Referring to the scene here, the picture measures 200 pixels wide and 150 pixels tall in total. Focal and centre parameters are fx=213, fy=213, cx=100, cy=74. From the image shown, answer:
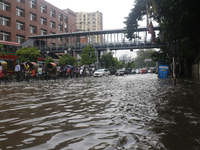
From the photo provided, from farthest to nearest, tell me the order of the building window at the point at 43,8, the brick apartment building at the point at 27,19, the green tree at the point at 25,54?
the building window at the point at 43,8 < the brick apartment building at the point at 27,19 < the green tree at the point at 25,54

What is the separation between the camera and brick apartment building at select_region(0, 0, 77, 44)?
Answer: 1877 inches

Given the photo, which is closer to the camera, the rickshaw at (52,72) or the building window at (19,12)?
the rickshaw at (52,72)

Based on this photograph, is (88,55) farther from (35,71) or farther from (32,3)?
(35,71)

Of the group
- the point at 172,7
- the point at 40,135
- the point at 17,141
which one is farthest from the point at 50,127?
the point at 172,7

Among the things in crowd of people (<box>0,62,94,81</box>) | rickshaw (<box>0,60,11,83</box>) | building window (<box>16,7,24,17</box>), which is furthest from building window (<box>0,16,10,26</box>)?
rickshaw (<box>0,60,11,83</box>)

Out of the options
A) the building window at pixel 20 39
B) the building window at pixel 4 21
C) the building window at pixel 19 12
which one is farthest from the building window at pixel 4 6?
the building window at pixel 20 39

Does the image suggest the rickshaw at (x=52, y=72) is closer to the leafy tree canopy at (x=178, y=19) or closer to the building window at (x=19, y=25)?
the leafy tree canopy at (x=178, y=19)

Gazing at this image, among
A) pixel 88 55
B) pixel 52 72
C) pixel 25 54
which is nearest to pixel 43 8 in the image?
pixel 88 55

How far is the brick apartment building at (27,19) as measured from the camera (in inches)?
1877

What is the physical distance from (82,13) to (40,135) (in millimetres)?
138709

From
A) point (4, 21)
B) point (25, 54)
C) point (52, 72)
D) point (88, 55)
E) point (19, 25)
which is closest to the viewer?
point (52, 72)

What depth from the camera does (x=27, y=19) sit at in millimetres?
53938

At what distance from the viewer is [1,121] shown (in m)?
4.18

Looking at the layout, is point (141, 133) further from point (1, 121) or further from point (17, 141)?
point (1, 121)
